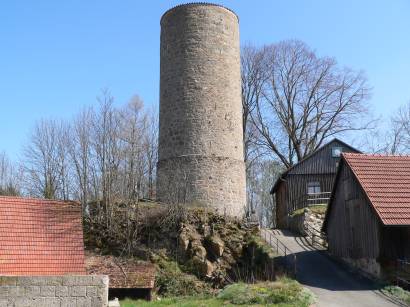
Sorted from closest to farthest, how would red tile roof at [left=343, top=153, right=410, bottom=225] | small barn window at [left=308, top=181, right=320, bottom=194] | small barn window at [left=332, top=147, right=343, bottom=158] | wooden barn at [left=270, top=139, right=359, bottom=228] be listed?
red tile roof at [left=343, top=153, right=410, bottom=225], wooden barn at [left=270, top=139, right=359, bottom=228], small barn window at [left=308, top=181, right=320, bottom=194], small barn window at [left=332, top=147, right=343, bottom=158]

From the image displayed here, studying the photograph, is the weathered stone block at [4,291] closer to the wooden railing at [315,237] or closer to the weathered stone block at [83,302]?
the weathered stone block at [83,302]

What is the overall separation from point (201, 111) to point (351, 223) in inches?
349

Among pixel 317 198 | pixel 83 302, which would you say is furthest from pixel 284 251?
pixel 83 302

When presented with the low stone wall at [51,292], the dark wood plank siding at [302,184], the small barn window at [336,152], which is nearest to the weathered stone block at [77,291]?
the low stone wall at [51,292]

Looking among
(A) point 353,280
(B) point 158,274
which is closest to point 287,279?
(A) point 353,280

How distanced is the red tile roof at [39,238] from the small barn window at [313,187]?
18076mm

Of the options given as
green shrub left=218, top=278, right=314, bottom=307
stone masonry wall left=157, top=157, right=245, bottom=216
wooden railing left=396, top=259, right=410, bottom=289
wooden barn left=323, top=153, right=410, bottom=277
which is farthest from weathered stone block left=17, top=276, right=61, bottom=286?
stone masonry wall left=157, top=157, right=245, bottom=216

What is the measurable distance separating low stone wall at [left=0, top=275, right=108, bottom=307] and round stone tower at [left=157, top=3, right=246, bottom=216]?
13.4 meters

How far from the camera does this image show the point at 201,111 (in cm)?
2423

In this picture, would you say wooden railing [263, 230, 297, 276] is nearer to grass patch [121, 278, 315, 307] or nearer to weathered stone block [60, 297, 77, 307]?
grass patch [121, 278, 315, 307]

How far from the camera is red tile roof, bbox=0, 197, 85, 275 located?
15672 millimetres

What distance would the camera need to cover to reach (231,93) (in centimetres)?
2505

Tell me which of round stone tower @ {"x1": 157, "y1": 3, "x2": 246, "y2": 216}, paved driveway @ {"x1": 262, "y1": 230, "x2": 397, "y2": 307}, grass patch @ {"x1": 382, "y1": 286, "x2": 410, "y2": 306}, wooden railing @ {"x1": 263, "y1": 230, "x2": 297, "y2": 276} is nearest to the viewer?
paved driveway @ {"x1": 262, "y1": 230, "x2": 397, "y2": 307}

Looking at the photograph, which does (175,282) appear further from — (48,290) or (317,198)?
(317,198)
